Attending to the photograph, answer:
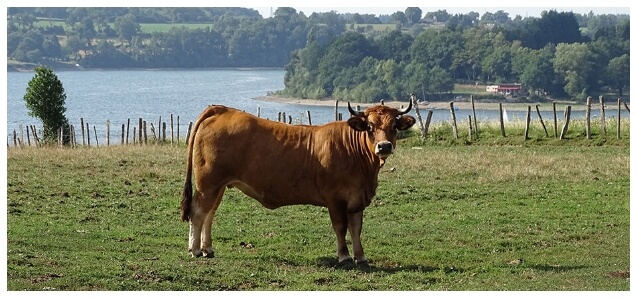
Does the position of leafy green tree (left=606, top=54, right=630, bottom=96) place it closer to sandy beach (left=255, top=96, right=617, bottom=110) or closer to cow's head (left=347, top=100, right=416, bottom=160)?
sandy beach (left=255, top=96, right=617, bottom=110)

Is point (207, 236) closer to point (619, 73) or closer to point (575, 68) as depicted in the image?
point (619, 73)

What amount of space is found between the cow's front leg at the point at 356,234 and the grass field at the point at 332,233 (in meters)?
0.21

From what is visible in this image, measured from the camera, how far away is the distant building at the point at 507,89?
98625mm

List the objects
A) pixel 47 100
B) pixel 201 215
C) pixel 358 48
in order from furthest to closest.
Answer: pixel 358 48, pixel 47 100, pixel 201 215

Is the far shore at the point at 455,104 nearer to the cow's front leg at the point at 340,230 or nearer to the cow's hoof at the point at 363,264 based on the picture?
the cow's front leg at the point at 340,230

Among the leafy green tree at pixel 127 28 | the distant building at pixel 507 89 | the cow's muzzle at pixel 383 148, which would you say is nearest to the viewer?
the cow's muzzle at pixel 383 148

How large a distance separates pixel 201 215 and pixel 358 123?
2148 mm

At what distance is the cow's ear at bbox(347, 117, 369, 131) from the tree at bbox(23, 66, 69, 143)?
2485cm

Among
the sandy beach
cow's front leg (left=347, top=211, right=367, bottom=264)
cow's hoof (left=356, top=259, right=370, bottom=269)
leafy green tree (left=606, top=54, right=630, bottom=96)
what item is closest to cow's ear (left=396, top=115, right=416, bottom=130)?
cow's front leg (left=347, top=211, right=367, bottom=264)

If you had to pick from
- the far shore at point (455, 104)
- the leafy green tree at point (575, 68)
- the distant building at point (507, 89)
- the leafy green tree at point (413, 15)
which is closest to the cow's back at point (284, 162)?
the far shore at point (455, 104)

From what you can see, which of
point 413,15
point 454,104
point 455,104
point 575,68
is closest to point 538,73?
point 575,68

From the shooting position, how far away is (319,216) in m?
17.0

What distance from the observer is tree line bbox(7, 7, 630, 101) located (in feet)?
327

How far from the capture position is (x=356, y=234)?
508 inches
